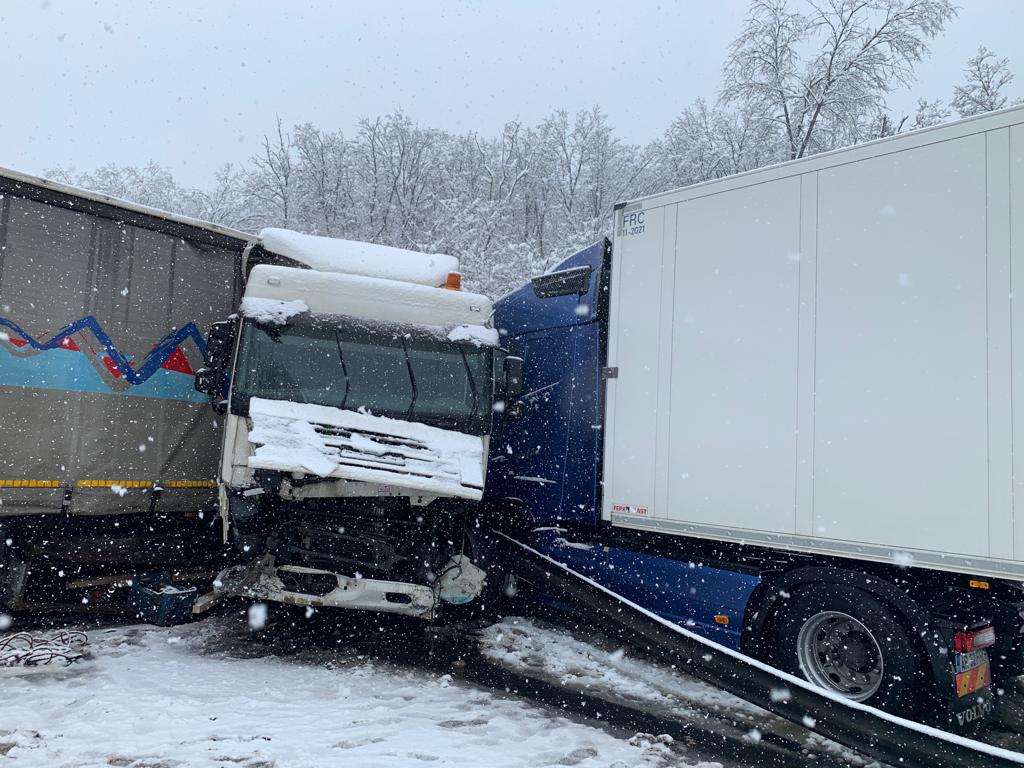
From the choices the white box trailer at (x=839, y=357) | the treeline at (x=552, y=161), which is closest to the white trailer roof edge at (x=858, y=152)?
the white box trailer at (x=839, y=357)

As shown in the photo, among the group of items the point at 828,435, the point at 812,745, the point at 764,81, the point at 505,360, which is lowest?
the point at 812,745

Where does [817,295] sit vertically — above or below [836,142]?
below

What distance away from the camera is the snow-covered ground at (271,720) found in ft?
13.6

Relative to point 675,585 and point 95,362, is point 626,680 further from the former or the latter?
point 95,362

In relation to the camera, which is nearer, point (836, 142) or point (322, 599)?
point (322, 599)

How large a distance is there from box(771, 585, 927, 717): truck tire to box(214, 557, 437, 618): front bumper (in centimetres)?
300

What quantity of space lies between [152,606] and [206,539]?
135 cm

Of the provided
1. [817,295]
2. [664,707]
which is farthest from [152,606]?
[817,295]

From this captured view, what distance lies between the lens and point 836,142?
20.8 metres

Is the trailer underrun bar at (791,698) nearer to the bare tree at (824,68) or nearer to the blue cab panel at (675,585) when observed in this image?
the blue cab panel at (675,585)

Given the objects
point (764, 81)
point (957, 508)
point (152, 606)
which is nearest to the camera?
point (957, 508)

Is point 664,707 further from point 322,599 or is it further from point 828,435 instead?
point 322,599

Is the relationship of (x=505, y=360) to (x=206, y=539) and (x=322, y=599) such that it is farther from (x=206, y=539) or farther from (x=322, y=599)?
(x=206, y=539)

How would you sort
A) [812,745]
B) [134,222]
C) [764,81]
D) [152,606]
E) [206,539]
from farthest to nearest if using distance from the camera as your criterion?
[764,81] → [206,539] → [134,222] → [152,606] → [812,745]
